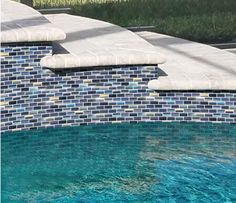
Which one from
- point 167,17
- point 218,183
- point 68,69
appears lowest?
point 218,183

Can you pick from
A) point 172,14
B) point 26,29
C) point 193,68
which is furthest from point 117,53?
point 172,14

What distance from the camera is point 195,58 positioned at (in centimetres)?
913

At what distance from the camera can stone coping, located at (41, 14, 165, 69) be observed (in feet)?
24.4

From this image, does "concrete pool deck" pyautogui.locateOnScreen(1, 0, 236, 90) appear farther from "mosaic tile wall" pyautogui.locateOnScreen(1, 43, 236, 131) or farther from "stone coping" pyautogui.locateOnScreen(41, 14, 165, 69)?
"mosaic tile wall" pyautogui.locateOnScreen(1, 43, 236, 131)

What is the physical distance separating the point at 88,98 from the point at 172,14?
5833mm

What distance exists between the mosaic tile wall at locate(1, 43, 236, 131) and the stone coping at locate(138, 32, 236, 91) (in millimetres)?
127

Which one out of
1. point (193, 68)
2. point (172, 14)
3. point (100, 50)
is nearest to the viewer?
point (100, 50)

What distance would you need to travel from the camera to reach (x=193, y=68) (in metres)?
8.39

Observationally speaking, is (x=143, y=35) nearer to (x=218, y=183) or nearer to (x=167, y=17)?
(x=167, y=17)

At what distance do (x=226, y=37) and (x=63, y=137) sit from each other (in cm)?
504

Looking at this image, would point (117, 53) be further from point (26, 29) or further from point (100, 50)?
point (26, 29)

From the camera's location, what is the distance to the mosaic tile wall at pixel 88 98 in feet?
24.5

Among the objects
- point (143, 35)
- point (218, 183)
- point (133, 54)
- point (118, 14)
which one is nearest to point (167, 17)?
point (118, 14)

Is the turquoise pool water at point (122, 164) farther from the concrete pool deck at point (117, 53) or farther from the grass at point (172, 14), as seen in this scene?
the grass at point (172, 14)
